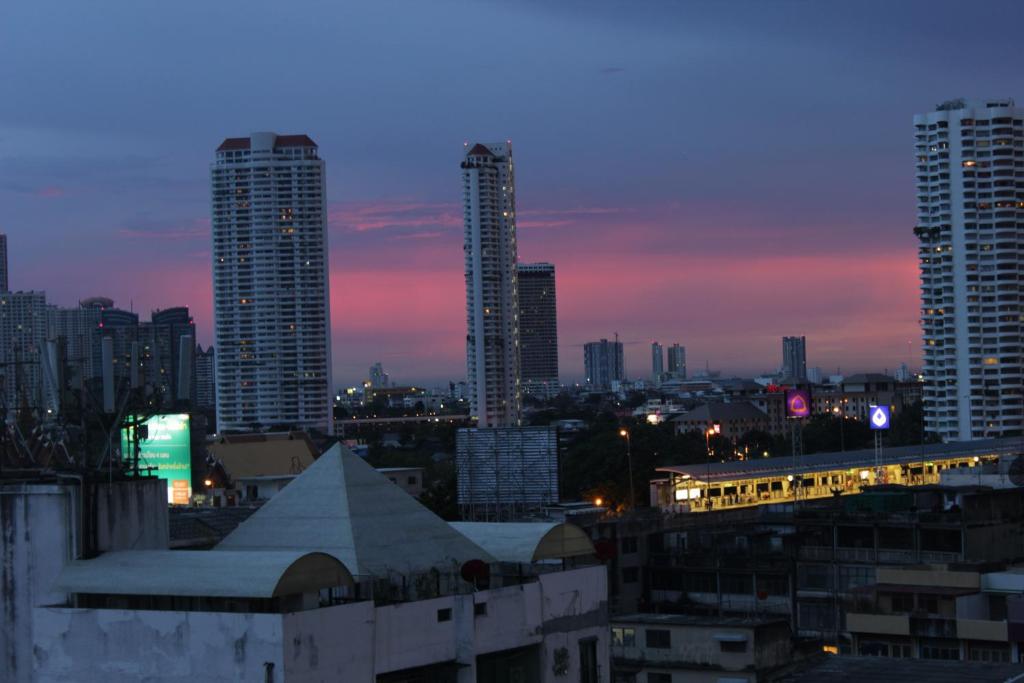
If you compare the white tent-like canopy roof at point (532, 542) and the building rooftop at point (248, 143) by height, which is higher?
the building rooftop at point (248, 143)

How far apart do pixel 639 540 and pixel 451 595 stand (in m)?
24.5

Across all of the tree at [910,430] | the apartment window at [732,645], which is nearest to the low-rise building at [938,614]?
the apartment window at [732,645]

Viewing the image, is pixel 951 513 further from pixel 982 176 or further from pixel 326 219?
pixel 326 219

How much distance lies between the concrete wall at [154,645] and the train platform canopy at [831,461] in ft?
135

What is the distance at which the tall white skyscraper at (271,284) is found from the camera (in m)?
144

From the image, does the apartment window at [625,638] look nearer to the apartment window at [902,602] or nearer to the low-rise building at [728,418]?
the apartment window at [902,602]

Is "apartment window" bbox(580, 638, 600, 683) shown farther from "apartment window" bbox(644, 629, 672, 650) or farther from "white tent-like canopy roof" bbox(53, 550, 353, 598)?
"apartment window" bbox(644, 629, 672, 650)

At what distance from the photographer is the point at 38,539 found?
22.0 meters

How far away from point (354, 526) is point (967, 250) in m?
96.7

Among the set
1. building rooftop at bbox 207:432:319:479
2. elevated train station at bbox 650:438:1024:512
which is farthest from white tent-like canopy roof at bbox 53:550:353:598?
building rooftop at bbox 207:432:319:479

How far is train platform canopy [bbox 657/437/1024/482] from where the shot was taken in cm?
6581

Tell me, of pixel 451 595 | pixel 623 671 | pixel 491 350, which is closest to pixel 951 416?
pixel 491 350

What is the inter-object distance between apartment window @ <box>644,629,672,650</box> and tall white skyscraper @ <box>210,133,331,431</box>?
114 m

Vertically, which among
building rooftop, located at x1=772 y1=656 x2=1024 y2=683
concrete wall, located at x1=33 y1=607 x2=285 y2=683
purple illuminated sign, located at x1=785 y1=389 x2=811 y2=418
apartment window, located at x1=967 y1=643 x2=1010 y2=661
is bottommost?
apartment window, located at x1=967 y1=643 x2=1010 y2=661
